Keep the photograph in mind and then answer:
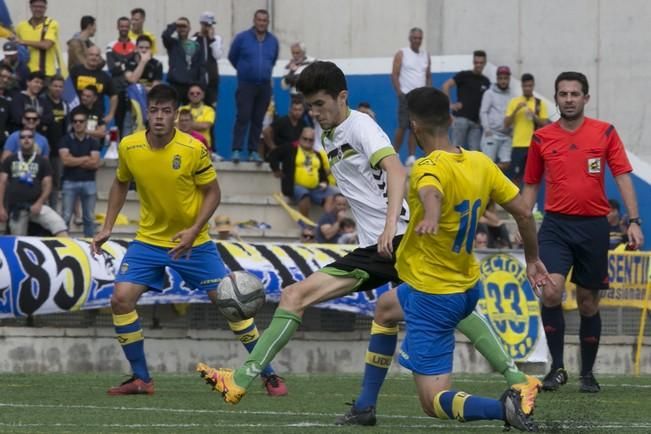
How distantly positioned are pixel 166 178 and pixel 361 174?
2.18 m

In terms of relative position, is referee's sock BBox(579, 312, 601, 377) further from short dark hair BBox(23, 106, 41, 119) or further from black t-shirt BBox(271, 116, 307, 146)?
black t-shirt BBox(271, 116, 307, 146)

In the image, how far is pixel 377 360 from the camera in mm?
9172

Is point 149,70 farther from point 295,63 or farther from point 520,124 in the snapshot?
point 520,124

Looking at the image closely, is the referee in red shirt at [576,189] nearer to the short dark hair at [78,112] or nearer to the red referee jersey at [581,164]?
the red referee jersey at [581,164]

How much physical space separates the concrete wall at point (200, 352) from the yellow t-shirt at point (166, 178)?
4.78 metres

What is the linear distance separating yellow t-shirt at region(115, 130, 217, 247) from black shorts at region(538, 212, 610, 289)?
2553mm

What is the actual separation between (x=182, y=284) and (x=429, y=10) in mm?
10343

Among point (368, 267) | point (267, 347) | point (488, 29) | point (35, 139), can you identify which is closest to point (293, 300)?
point (267, 347)

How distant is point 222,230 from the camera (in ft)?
62.1

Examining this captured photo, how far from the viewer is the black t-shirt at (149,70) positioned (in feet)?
70.8

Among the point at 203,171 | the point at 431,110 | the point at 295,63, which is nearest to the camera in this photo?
the point at 431,110

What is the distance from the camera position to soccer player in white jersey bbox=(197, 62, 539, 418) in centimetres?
901

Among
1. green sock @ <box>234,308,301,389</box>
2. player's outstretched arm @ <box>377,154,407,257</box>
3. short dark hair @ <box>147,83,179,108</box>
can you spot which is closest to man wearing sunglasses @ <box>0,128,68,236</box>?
short dark hair @ <box>147,83,179,108</box>

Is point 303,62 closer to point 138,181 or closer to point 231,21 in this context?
point 231,21
